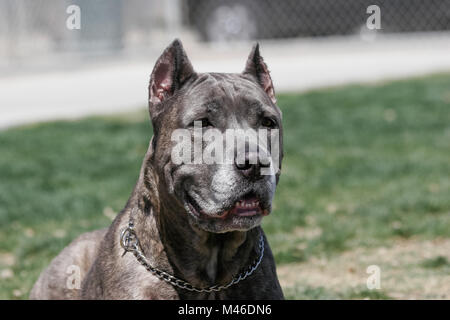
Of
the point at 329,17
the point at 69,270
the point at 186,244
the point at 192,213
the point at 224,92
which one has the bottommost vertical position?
the point at 69,270

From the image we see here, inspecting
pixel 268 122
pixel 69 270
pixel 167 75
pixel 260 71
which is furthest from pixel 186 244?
pixel 69 270

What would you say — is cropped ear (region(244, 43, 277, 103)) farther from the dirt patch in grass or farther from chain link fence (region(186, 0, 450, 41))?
chain link fence (region(186, 0, 450, 41))

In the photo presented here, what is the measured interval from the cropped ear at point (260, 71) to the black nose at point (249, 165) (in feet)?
2.31

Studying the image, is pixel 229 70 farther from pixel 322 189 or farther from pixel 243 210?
pixel 243 210

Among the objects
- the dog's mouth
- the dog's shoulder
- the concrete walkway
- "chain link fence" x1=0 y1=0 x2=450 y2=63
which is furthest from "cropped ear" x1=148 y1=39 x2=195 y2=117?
"chain link fence" x1=0 y1=0 x2=450 y2=63

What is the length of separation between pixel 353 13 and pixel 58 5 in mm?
5339

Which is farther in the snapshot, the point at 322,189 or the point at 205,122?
the point at 322,189

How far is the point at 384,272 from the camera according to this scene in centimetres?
574

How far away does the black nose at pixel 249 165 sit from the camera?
3.36 m

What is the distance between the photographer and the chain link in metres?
3.76

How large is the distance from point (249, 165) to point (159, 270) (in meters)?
0.79

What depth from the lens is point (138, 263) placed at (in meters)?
3.81

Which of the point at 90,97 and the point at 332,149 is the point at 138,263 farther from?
the point at 90,97
